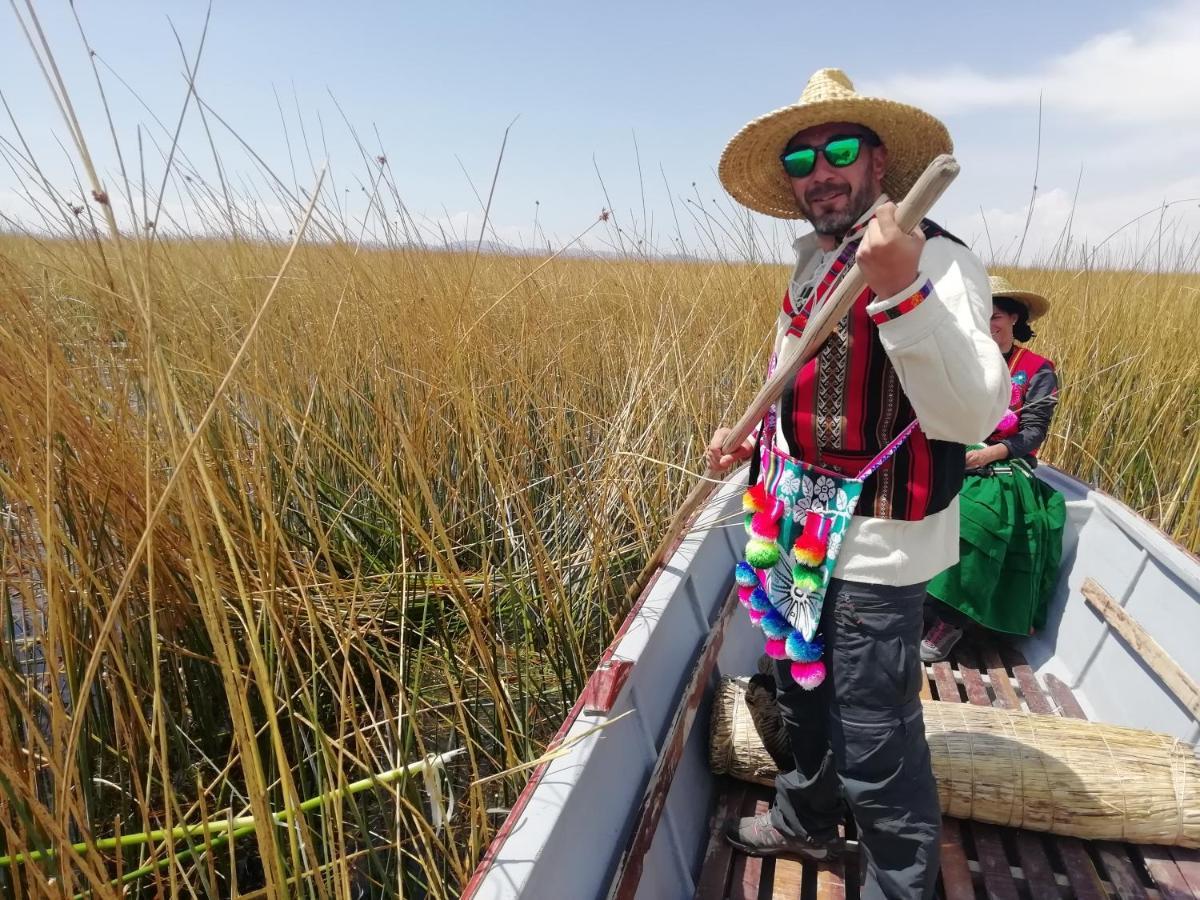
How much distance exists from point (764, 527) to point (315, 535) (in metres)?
1.13

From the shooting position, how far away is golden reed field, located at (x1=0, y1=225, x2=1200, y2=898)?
0.78 metres

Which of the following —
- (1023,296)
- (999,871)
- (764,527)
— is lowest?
(999,871)

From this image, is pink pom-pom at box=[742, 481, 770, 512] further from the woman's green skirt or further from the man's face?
the woman's green skirt

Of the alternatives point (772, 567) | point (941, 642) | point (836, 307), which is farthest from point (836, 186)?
point (941, 642)

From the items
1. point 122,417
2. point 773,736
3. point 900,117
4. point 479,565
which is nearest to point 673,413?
point 479,565

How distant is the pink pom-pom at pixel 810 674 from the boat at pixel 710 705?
0.96 ft

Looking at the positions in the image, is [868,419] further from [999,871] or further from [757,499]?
[999,871]

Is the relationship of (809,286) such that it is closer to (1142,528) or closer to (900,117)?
(900,117)

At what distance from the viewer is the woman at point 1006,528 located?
83.4 inches

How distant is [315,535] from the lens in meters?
1.70

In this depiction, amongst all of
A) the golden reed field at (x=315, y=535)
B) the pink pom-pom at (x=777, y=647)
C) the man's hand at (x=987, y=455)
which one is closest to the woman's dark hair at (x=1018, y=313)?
the man's hand at (x=987, y=455)

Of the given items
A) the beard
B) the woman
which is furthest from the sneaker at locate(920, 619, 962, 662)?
the beard

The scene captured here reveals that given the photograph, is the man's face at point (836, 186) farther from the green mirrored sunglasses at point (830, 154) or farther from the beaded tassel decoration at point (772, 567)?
the beaded tassel decoration at point (772, 567)

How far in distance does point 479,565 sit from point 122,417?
3.28 ft
